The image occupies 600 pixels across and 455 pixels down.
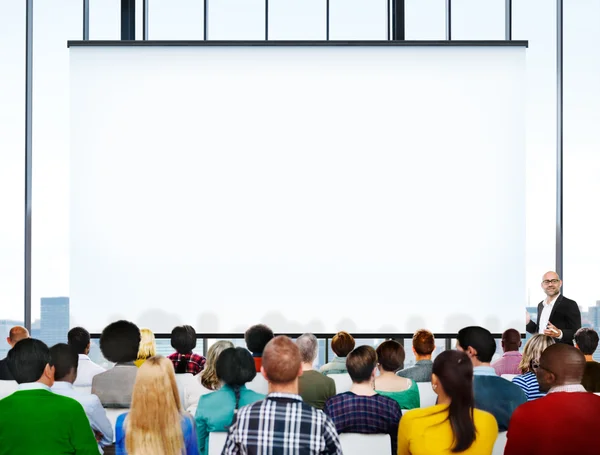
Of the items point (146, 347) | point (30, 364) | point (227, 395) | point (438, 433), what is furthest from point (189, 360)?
point (438, 433)

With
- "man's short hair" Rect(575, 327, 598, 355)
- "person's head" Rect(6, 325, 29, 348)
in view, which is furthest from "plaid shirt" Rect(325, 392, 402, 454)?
"person's head" Rect(6, 325, 29, 348)

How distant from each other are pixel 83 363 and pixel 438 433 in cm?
307

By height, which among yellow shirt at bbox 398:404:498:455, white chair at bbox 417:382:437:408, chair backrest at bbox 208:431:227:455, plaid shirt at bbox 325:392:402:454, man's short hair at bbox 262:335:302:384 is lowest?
white chair at bbox 417:382:437:408

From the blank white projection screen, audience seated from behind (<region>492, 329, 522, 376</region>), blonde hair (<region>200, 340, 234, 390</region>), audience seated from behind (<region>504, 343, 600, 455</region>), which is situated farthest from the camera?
the blank white projection screen

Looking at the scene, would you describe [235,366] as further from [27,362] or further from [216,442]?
[27,362]

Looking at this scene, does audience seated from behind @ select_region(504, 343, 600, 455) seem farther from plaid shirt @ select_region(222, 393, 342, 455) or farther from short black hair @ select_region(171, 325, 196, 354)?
short black hair @ select_region(171, 325, 196, 354)

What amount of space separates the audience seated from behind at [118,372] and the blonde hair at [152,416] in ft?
3.89

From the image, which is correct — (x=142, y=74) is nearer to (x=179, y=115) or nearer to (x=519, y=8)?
(x=179, y=115)

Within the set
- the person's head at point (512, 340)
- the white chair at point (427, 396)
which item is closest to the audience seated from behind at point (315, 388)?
the white chair at point (427, 396)

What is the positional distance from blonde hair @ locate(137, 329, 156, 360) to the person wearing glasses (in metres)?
3.49

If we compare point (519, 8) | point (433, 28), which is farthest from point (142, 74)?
point (519, 8)

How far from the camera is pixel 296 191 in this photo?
7.24 metres

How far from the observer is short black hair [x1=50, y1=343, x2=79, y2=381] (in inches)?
133

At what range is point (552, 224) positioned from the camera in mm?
7473
